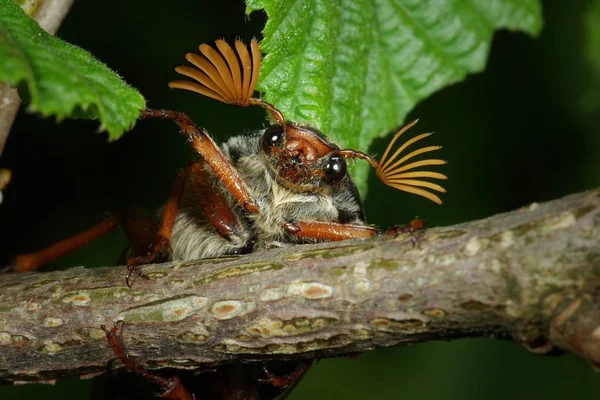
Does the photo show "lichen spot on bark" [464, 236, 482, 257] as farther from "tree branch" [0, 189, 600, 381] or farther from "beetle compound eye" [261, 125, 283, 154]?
"beetle compound eye" [261, 125, 283, 154]

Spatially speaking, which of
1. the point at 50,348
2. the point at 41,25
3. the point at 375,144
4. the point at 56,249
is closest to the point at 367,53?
the point at 375,144

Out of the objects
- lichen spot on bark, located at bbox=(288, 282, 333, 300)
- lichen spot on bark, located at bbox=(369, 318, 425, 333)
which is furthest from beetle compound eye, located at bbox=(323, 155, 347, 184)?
lichen spot on bark, located at bbox=(369, 318, 425, 333)

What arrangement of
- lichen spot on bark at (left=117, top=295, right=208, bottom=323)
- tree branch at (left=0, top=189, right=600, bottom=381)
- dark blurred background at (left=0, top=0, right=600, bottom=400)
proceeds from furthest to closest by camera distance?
dark blurred background at (left=0, top=0, right=600, bottom=400), lichen spot on bark at (left=117, top=295, right=208, bottom=323), tree branch at (left=0, top=189, right=600, bottom=381)

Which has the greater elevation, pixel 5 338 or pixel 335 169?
pixel 335 169

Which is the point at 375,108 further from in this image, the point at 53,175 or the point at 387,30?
the point at 53,175

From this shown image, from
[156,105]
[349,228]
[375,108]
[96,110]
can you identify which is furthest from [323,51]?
[156,105]

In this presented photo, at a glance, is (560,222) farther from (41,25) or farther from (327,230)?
(41,25)

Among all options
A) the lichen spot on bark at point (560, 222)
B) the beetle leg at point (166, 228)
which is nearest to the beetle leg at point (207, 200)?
the beetle leg at point (166, 228)
